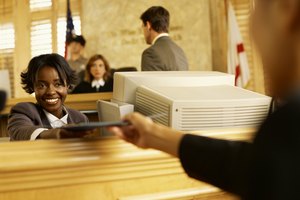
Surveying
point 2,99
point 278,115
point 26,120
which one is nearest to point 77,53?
point 26,120

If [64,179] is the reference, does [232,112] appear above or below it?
above

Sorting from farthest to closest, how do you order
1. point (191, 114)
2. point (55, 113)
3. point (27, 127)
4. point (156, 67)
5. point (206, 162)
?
point (156, 67)
point (55, 113)
point (27, 127)
point (191, 114)
point (206, 162)

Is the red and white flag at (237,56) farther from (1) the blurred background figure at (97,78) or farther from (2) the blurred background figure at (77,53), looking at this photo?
(2) the blurred background figure at (77,53)

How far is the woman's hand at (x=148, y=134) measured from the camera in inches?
38.1

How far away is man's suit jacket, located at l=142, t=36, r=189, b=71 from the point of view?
11.1 ft

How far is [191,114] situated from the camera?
4.32 ft

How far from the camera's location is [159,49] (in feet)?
11.2

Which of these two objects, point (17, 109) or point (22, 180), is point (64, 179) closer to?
point (22, 180)

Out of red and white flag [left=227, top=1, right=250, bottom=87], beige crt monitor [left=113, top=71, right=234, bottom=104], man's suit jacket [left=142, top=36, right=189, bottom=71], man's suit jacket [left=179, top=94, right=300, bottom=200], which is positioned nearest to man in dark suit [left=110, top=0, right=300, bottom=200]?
man's suit jacket [left=179, top=94, right=300, bottom=200]

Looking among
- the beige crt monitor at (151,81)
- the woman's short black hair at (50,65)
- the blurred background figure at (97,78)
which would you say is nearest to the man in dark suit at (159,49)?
the blurred background figure at (97,78)

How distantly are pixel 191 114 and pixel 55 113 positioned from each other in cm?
77

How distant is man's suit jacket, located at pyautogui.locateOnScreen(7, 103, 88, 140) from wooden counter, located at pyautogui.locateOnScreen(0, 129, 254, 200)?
475 millimetres

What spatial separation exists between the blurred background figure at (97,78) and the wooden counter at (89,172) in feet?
12.2

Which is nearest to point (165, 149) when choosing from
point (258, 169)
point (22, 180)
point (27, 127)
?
point (22, 180)
